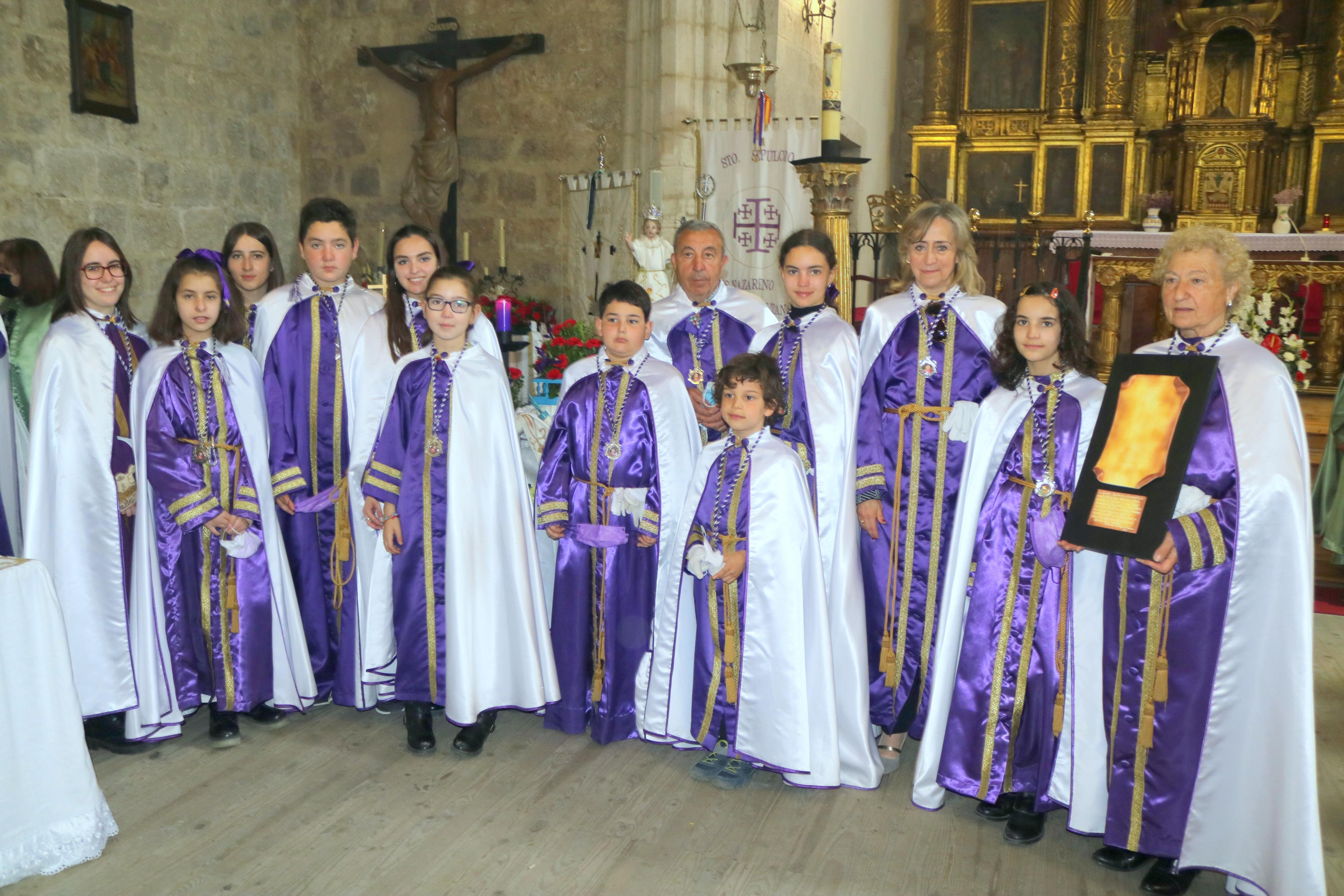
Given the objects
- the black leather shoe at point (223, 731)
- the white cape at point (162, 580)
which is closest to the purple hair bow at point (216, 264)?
the white cape at point (162, 580)

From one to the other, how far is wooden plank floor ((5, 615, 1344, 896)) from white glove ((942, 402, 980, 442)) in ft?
3.87

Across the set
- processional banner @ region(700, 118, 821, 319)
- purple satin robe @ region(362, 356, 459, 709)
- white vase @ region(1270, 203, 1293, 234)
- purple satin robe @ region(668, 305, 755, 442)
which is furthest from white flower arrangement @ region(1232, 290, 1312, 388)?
purple satin robe @ region(362, 356, 459, 709)

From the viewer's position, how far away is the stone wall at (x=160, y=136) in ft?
22.6

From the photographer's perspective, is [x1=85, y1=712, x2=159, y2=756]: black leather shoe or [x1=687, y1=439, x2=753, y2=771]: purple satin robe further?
[x1=85, y1=712, x2=159, y2=756]: black leather shoe

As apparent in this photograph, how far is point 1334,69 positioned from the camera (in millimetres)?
11000

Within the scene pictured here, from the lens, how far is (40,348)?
348 cm

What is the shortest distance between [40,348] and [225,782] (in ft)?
5.18

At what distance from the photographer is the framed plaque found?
8.47 feet

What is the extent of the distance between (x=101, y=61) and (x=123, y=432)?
199 inches

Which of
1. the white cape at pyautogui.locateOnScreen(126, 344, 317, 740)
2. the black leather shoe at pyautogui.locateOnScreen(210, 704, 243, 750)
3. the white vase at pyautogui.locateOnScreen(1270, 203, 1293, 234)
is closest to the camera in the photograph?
the white cape at pyautogui.locateOnScreen(126, 344, 317, 740)

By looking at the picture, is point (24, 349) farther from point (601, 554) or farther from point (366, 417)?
point (601, 554)

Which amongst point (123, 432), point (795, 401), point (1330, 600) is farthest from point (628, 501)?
point (1330, 600)

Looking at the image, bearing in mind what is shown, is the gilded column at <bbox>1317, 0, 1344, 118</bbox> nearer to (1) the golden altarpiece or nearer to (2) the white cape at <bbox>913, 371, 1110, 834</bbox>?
(1) the golden altarpiece

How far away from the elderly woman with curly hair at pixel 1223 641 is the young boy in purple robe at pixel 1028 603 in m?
0.10
